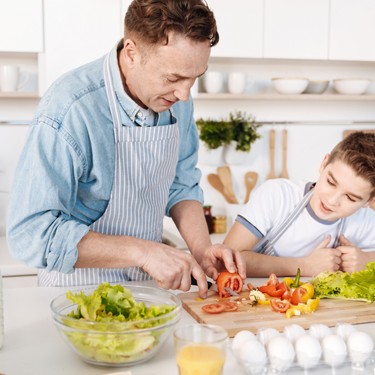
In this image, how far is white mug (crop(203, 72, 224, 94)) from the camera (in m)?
2.91

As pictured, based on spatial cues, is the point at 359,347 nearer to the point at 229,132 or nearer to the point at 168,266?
the point at 168,266

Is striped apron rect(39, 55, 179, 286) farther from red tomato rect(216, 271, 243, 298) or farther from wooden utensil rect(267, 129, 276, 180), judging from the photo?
wooden utensil rect(267, 129, 276, 180)

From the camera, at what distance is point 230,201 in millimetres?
3117

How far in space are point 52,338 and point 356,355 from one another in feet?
1.92

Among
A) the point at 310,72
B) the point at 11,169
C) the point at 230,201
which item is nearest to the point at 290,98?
the point at 310,72

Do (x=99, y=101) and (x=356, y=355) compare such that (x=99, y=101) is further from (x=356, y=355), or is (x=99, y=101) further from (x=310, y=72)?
(x=310, y=72)

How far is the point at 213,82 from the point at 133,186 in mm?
1436

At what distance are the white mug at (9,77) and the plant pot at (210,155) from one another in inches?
37.4

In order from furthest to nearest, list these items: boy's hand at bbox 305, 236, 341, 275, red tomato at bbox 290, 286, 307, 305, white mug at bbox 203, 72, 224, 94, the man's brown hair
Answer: white mug at bbox 203, 72, 224, 94 → boy's hand at bbox 305, 236, 341, 275 → red tomato at bbox 290, 286, 307, 305 → the man's brown hair

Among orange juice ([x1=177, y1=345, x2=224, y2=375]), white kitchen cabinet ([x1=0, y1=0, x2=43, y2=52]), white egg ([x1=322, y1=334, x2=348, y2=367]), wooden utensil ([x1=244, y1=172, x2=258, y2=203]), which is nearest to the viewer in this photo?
orange juice ([x1=177, y1=345, x2=224, y2=375])

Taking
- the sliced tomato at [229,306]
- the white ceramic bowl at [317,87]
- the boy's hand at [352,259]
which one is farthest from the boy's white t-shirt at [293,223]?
the white ceramic bowl at [317,87]

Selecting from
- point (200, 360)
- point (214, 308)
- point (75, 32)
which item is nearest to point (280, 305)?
point (214, 308)

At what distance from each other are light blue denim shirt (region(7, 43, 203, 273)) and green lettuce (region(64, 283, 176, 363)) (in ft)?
0.71

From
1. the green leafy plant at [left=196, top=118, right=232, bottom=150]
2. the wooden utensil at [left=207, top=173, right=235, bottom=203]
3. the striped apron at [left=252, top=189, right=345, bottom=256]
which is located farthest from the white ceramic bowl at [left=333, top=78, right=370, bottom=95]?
the striped apron at [left=252, top=189, right=345, bottom=256]
